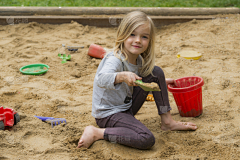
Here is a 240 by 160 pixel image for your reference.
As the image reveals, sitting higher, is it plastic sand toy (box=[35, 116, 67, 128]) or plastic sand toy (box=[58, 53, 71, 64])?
plastic sand toy (box=[35, 116, 67, 128])

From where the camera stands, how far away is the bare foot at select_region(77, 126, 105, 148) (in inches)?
74.5

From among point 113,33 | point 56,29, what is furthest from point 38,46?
point 113,33

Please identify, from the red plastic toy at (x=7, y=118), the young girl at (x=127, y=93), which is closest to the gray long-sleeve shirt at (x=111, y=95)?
the young girl at (x=127, y=93)

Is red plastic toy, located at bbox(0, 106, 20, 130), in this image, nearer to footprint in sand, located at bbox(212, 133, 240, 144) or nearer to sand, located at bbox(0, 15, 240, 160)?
sand, located at bbox(0, 15, 240, 160)

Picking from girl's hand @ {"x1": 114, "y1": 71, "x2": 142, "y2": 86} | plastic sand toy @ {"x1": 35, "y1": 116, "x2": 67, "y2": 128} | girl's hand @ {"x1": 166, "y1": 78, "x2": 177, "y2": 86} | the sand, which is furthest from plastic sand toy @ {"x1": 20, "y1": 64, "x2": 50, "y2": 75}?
girl's hand @ {"x1": 114, "y1": 71, "x2": 142, "y2": 86}

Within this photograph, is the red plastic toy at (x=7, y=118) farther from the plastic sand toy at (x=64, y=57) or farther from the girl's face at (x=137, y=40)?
the plastic sand toy at (x=64, y=57)

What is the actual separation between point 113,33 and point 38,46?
143 cm

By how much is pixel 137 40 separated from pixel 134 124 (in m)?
0.62

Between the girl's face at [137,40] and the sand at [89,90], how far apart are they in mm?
702

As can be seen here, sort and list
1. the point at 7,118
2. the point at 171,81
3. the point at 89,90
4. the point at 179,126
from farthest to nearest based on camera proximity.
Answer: the point at 89,90 → the point at 171,81 → the point at 179,126 → the point at 7,118

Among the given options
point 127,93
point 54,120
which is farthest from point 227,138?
point 54,120

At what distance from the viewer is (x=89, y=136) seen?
192 cm

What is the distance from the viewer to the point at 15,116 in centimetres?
206

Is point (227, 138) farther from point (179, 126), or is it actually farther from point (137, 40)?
point (137, 40)
